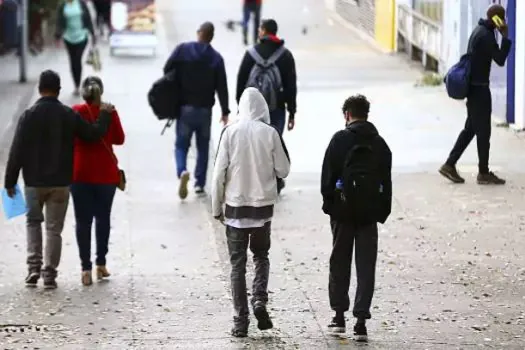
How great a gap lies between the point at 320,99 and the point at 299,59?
5.61 metres

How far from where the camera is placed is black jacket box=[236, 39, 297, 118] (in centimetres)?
1448

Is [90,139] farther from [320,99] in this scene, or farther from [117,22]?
[117,22]

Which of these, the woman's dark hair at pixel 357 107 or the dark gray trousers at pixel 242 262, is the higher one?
the woman's dark hair at pixel 357 107

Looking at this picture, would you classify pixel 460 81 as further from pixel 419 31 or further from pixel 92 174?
pixel 419 31

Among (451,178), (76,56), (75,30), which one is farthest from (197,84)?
(75,30)

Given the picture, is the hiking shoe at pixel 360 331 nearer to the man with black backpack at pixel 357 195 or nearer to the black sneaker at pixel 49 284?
the man with black backpack at pixel 357 195

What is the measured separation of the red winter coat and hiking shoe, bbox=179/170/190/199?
378 cm

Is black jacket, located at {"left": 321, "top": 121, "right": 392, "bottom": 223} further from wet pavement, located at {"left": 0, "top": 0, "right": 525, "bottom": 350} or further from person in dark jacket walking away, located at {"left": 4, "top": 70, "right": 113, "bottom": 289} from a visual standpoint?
person in dark jacket walking away, located at {"left": 4, "top": 70, "right": 113, "bottom": 289}

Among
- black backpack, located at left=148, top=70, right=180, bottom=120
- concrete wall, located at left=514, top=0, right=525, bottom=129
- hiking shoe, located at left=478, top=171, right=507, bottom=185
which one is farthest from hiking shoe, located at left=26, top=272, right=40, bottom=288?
concrete wall, located at left=514, top=0, right=525, bottom=129

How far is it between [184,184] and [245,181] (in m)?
5.72

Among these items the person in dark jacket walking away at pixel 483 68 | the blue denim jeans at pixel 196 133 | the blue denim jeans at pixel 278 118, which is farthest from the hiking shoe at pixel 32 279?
the person in dark jacket walking away at pixel 483 68

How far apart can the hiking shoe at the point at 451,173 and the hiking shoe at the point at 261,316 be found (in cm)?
584

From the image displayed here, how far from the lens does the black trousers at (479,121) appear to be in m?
14.4

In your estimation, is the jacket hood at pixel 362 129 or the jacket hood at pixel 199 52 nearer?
the jacket hood at pixel 362 129
